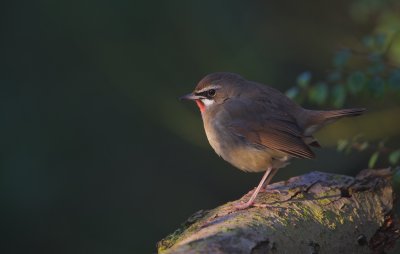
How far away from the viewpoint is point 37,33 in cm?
1047

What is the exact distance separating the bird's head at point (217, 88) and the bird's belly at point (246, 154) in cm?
35

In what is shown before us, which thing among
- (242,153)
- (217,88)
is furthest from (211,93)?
(242,153)

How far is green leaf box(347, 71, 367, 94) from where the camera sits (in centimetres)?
522

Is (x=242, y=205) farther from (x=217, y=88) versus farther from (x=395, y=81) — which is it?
(x=217, y=88)

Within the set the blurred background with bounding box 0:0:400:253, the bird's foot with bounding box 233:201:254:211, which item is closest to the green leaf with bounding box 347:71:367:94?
the bird's foot with bounding box 233:201:254:211

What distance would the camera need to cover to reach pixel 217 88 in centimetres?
621

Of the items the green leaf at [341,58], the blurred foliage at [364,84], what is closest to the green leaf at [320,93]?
the blurred foliage at [364,84]

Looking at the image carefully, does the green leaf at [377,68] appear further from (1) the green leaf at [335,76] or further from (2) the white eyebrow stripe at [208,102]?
(2) the white eyebrow stripe at [208,102]

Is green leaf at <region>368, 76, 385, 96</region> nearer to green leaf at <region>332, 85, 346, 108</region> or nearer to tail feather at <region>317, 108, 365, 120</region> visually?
green leaf at <region>332, 85, 346, 108</region>

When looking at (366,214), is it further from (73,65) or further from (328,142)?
(73,65)

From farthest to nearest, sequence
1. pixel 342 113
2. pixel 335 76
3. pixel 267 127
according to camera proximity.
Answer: pixel 267 127
pixel 342 113
pixel 335 76

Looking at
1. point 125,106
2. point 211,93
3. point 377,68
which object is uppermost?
point 211,93

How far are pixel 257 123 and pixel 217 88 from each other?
0.50m

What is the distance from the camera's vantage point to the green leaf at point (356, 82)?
205 inches
